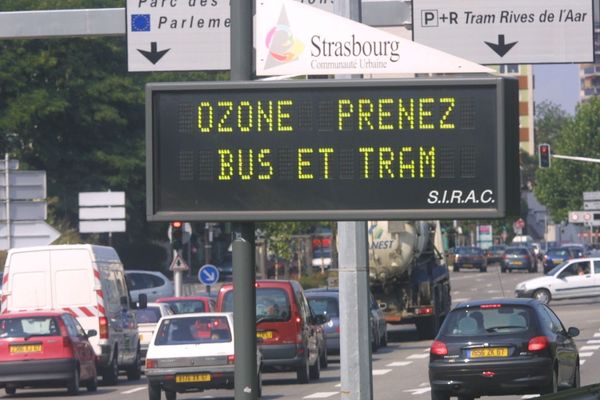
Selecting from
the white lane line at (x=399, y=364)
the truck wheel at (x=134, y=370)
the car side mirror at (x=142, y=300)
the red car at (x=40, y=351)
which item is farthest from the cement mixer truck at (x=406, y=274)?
the red car at (x=40, y=351)

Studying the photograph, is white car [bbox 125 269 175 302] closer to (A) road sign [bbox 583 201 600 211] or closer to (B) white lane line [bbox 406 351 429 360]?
(B) white lane line [bbox 406 351 429 360]

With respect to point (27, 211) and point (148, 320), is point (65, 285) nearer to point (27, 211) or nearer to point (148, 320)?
point (27, 211)

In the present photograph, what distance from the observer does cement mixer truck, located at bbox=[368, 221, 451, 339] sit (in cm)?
3741

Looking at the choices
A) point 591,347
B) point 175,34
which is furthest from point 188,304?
point 175,34

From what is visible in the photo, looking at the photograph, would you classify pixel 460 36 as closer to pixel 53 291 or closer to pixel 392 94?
pixel 392 94

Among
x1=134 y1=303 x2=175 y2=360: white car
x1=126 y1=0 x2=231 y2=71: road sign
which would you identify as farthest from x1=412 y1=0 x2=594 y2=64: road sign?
x1=134 y1=303 x2=175 y2=360: white car

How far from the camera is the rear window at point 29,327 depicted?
84.6ft

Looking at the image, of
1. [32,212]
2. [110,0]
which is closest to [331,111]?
[32,212]

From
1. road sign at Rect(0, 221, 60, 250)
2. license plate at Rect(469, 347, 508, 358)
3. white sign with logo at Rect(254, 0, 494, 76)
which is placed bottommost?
license plate at Rect(469, 347, 508, 358)

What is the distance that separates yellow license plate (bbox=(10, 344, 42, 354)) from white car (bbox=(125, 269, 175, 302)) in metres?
19.3

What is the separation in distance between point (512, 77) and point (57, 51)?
57179mm

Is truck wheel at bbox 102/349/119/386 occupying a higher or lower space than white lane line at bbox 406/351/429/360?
higher

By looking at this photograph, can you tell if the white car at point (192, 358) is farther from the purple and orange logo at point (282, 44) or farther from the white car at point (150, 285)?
the white car at point (150, 285)

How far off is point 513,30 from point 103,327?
17318mm
